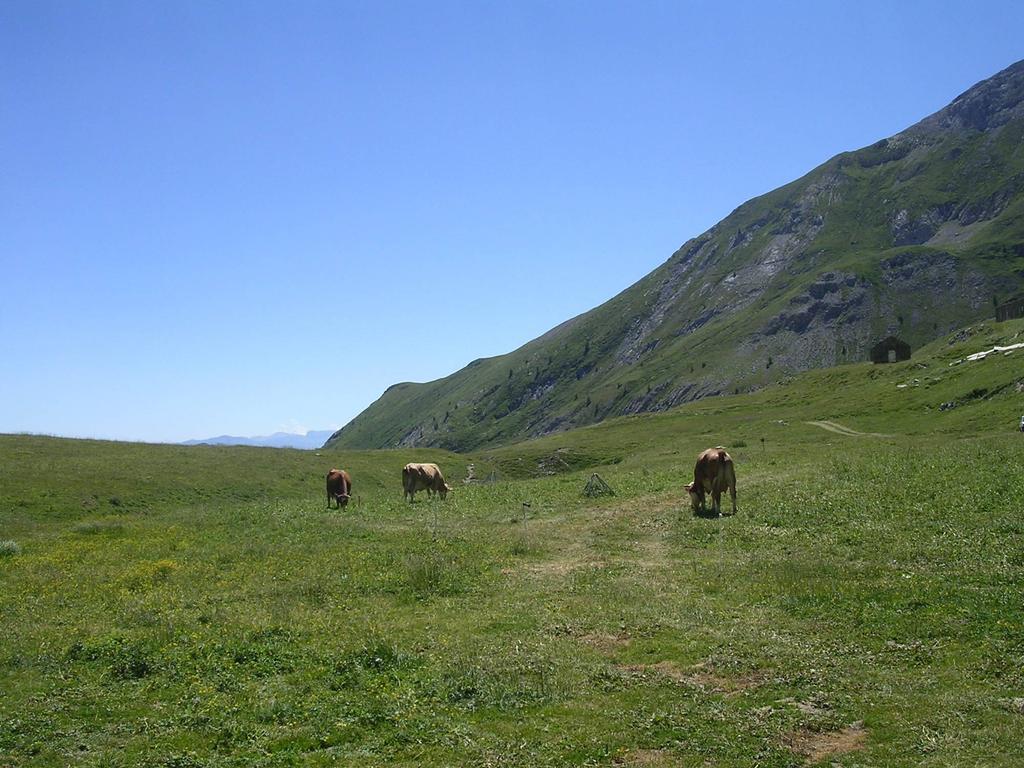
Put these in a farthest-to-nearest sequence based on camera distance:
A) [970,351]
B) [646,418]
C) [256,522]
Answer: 1. [646,418]
2. [970,351]
3. [256,522]

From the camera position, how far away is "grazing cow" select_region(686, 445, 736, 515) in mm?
30203

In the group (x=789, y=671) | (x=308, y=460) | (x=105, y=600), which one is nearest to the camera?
(x=789, y=671)

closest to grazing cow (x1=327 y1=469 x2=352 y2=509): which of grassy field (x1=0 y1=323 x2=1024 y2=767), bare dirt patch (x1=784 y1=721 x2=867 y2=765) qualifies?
grassy field (x1=0 y1=323 x2=1024 y2=767)

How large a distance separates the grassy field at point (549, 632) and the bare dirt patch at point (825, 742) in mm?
43

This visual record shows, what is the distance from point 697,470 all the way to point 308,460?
167ft

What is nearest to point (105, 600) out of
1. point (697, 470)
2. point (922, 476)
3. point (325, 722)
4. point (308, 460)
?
point (325, 722)

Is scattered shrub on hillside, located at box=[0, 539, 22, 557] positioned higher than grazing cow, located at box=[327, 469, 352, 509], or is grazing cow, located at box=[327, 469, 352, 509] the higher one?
grazing cow, located at box=[327, 469, 352, 509]

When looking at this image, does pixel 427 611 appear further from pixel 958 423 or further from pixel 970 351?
pixel 970 351

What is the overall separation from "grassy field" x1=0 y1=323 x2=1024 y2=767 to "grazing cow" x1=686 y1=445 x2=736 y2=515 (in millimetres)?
941

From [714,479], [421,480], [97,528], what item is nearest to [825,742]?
[714,479]

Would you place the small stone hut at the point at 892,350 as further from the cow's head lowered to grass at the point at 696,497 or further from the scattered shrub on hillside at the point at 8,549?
the scattered shrub on hillside at the point at 8,549

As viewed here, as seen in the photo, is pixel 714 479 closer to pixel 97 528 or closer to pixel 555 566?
pixel 555 566

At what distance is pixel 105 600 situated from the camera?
19859mm

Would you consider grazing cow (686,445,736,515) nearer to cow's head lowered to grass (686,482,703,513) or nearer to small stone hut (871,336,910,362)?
cow's head lowered to grass (686,482,703,513)
